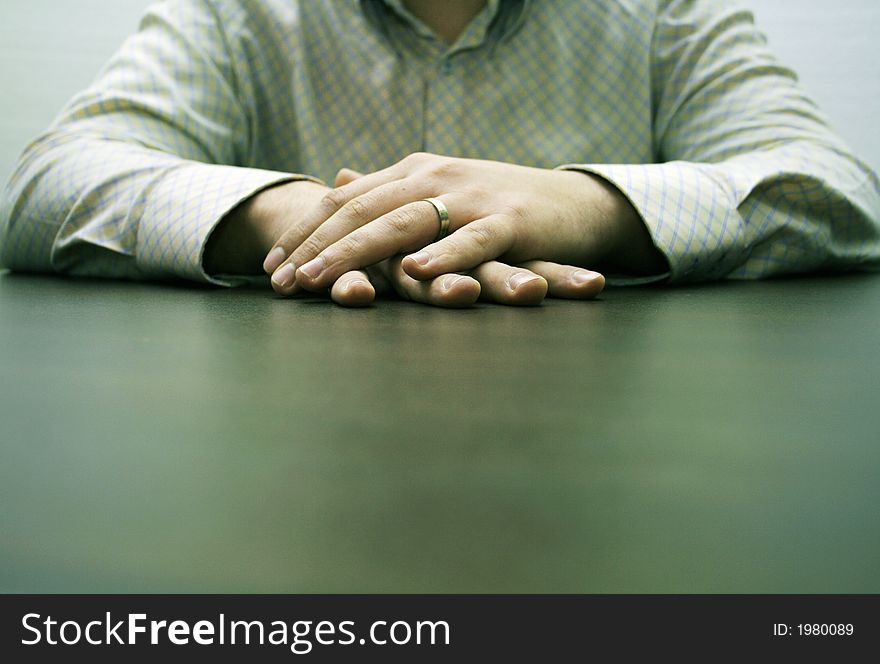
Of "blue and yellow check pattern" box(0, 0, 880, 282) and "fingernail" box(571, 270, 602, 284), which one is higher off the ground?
"blue and yellow check pattern" box(0, 0, 880, 282)

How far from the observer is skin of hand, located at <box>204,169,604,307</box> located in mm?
540

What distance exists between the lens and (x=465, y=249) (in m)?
0.58

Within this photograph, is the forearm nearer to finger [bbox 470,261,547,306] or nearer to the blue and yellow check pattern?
the blue and yellow check pattern

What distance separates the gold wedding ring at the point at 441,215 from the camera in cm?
63

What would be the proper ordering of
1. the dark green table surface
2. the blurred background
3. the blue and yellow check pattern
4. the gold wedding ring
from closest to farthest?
the dark green table surface
the gold wedding ring
the blue and yellow check pattern
the blurred background

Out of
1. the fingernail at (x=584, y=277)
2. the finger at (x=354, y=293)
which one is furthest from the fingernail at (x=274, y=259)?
the fingernail at (x=584, y=277)

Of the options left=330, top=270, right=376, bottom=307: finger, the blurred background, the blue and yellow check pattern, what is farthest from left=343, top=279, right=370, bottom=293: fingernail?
the blurred background

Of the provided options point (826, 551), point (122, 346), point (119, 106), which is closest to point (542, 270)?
point (122, 346)

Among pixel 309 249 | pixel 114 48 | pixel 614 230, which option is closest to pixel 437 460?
pixel 309 249

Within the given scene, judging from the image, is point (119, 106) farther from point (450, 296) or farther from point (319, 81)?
point (450, 296)

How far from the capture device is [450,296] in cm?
53

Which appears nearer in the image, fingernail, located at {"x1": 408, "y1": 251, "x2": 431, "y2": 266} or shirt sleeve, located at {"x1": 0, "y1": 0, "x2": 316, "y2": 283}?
fingernail, located at {"x1": 408, "y1": 251, "x2": 431, "y2": 266}

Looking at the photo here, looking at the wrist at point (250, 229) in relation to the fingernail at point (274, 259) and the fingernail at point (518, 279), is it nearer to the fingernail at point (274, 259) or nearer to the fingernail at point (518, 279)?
the fingernail at point (274, 259)
